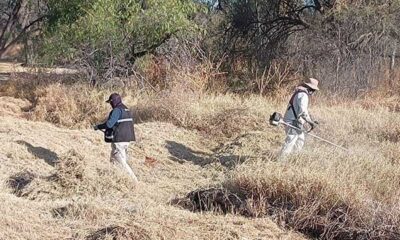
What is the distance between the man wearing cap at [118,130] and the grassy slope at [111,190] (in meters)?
0.31

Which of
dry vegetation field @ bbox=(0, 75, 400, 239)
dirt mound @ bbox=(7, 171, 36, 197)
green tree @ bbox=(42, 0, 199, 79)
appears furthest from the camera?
green tree @ bbox=(42, 0, 199, 79)

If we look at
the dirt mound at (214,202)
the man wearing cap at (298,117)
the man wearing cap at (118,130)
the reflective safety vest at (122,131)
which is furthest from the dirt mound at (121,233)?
the man wearing cap at (298,117)

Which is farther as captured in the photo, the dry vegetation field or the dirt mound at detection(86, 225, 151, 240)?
the dry vegetation field

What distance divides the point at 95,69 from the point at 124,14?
5.76 feet

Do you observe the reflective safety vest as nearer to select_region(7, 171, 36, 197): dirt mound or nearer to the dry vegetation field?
the dry vegetation field

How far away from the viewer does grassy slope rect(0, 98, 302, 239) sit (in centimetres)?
692

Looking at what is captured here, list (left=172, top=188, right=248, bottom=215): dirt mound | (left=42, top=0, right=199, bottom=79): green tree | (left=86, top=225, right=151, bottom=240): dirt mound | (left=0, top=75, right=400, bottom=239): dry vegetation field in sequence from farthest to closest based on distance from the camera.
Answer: (left=42, top=0, right=199, bottom=79): green tree
(left=172, top=188, right=248, bottom=215): dirt mound
(left=0, top=75, right=400, bottom=239): dry vegetation field
(left=86, top=225, right=151, bottom=240): dirt mound

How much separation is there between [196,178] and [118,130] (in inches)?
67.1

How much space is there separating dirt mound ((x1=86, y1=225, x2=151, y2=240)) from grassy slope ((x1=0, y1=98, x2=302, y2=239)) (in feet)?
0.04

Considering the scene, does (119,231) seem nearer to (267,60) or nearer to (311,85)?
(311,85)

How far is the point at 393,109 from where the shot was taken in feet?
58.2

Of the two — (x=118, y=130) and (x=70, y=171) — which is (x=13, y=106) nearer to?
(x=118, y=130)

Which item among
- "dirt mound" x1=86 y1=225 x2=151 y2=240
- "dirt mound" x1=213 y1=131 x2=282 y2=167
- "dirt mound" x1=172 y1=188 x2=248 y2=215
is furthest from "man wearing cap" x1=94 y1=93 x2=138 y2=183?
"dirt mound" x1=86 y1=225 x2=151 y2=240

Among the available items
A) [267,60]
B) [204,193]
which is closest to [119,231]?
[204,193]
